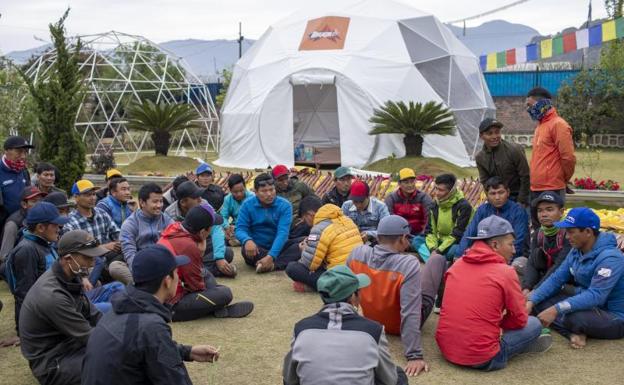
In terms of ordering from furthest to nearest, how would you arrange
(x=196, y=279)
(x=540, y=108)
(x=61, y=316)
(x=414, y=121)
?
(x=414, y=121) < (x=540, y=108) < (x=196, y=279) < (x=61, y=316)

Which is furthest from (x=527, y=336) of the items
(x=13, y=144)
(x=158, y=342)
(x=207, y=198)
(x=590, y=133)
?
(x=590, y=133)

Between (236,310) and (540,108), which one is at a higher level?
(540,108)

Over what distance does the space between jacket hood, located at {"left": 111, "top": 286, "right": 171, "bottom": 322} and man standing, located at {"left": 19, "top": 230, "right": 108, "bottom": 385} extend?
1.05 m

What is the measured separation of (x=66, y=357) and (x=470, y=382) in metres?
2.57

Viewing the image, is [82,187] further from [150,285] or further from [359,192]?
[150,285]

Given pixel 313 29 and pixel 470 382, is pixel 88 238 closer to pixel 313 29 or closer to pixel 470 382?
pixel 470 382

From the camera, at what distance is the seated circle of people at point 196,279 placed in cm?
553

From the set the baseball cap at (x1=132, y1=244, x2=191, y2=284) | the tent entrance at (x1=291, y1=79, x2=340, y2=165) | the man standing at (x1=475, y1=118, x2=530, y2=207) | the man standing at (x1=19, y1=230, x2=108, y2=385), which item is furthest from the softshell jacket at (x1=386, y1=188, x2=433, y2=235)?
the tent entrance at (x1=291, y1=79, x2=340, y2=165)

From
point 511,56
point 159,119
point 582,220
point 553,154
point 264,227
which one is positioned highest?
point 511,56

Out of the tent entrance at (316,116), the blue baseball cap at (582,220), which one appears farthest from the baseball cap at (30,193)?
the tent entrance at (316,116)

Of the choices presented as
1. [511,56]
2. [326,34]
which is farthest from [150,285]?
[511,56]

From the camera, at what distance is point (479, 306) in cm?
451

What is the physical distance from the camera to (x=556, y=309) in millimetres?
5156

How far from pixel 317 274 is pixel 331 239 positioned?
47cm
